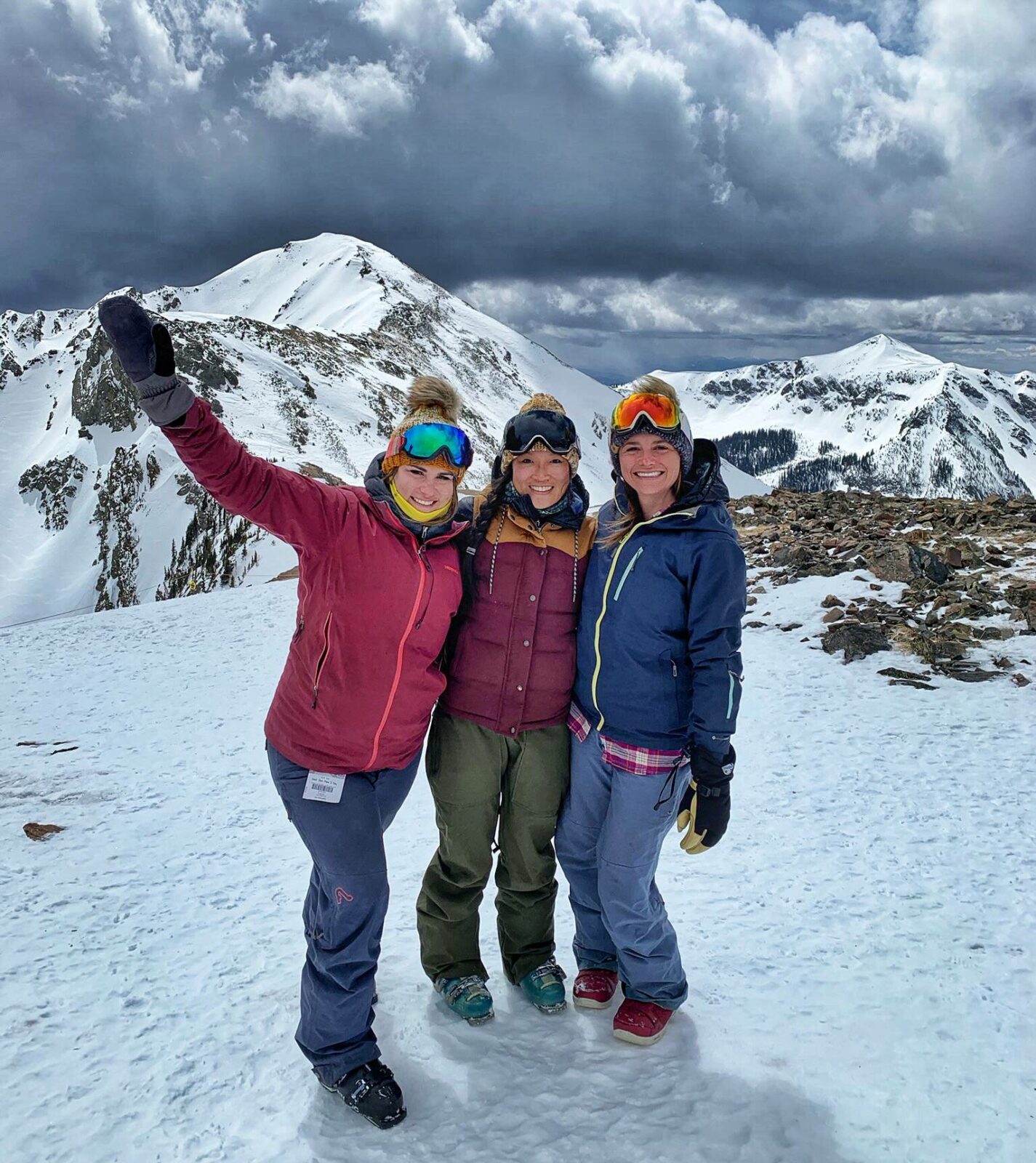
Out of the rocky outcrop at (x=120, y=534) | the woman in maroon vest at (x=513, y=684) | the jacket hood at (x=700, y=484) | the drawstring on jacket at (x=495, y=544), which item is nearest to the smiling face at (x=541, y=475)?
the woman in maroon vest at (x=513, y=684)

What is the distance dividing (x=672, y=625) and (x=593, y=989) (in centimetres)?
236

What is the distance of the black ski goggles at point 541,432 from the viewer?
159 inches

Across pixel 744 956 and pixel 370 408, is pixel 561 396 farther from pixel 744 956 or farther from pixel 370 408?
pixel 744 956

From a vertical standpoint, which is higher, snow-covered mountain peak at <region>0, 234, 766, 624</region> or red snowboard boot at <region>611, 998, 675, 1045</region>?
snow-covered mountain peak at <region>0, 234, 766, 624</region>

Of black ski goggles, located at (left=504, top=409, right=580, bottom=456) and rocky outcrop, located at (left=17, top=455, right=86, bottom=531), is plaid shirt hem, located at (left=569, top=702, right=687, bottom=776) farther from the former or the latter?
rocky outcrop, located at (left=17, top=455, right=86, bottom=531)

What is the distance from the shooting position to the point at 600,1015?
445cm

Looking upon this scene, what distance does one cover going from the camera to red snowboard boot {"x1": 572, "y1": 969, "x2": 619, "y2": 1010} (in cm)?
446

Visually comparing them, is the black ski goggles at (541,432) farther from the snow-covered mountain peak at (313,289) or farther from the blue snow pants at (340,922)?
the snow-covered mountain peak at (313,289)

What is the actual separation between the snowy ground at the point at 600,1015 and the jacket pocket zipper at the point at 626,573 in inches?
103

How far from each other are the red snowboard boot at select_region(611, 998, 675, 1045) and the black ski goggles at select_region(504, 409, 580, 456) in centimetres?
322

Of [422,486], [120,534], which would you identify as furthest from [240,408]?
[422,486]

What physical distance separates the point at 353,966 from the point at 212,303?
20106 cm

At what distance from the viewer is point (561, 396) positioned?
460ft

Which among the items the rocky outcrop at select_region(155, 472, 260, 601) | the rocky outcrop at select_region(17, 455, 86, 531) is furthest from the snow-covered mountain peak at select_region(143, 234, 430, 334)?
the rocky outcrop at select_region(155, 472, 260, 601)
